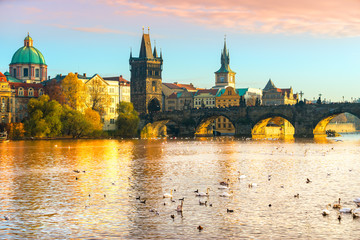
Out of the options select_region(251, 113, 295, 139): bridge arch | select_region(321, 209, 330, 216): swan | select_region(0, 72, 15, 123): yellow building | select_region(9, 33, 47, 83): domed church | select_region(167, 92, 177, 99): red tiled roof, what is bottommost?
select_region(321, 209, 330, 216): swan

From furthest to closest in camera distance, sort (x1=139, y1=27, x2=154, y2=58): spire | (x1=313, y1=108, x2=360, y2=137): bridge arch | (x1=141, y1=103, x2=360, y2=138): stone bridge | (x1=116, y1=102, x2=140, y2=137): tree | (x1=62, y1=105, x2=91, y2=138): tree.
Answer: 1. (x1=139, y1=27, x2=154, y2=58): spire
2. (x1=116, y1=102, x2=140, y2=137): tree
3. (x1=141, y1=103, x2=360, y2=138): stone bridge
4. (x1=313, y1=108, x2=360, y2=137): bridge arch
5. (x1=62, y1=105, x2=91, y2=138): tree

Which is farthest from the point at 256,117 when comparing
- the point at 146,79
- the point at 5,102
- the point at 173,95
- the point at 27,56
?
the point at 27,56

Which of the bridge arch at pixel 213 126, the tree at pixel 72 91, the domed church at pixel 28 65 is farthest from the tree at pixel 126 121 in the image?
the domed church at pixel 28 65

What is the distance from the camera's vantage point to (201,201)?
27391 millimetres

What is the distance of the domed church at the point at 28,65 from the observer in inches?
6265

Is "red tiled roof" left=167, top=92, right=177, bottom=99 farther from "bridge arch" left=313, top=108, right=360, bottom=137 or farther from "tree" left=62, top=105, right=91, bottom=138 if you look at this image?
"tree" left=62, top=105, right=91, bottom=138

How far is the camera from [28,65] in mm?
159125

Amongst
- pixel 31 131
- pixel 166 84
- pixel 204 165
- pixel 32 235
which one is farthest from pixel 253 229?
pixel 166 84

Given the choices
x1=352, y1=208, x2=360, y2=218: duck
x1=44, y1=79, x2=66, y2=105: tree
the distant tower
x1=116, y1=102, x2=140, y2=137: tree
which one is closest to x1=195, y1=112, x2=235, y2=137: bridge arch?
the distant tower

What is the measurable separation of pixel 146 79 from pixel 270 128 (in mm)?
40139

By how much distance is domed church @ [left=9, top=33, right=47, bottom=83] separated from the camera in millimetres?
159125

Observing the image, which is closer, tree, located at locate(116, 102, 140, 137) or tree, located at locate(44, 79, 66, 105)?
tree, located at locate(44, 79, 66, 105)

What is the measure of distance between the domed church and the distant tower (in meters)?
27.5

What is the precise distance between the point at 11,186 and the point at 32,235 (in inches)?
547
